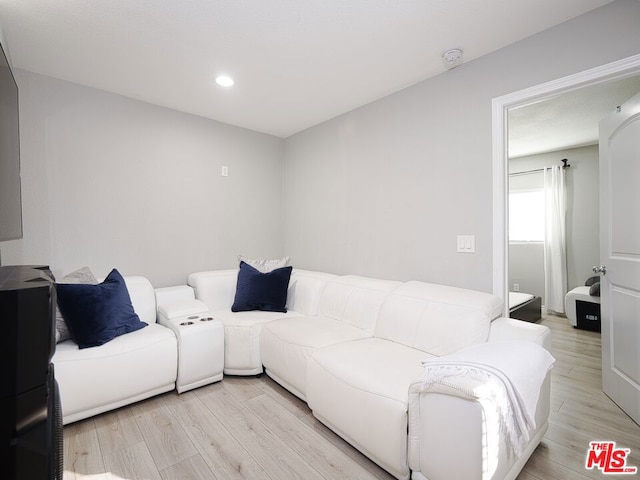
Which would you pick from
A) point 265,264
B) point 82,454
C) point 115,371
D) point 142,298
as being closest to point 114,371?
point 115,371

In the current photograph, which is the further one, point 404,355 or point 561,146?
point 561,146

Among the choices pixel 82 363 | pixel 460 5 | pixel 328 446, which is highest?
pixel 460 5

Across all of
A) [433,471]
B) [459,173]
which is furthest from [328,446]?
[459,173]

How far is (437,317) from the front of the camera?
2.02 metres

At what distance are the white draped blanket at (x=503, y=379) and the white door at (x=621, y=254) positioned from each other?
3.78 feet

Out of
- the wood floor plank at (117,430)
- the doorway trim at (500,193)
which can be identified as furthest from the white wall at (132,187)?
the doorway trim at (500,193)

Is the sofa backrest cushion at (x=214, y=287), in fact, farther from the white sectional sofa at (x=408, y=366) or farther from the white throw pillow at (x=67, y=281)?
the white throw pillow at (x=67, y=281)

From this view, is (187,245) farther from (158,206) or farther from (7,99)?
(7,99)

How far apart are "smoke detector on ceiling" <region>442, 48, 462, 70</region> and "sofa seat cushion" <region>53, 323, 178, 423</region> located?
114 inches

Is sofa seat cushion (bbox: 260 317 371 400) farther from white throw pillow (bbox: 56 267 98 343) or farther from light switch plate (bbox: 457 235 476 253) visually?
white throw pillow (bbox: 56 267 98 343)

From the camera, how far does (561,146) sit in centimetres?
473

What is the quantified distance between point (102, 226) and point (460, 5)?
10.4 feet

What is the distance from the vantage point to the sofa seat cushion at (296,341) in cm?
218

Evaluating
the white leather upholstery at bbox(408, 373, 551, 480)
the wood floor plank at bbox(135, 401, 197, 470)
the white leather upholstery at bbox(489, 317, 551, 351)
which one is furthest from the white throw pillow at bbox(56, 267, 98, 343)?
the white leather upholstery at bbox(489, 317, 551, 351)
